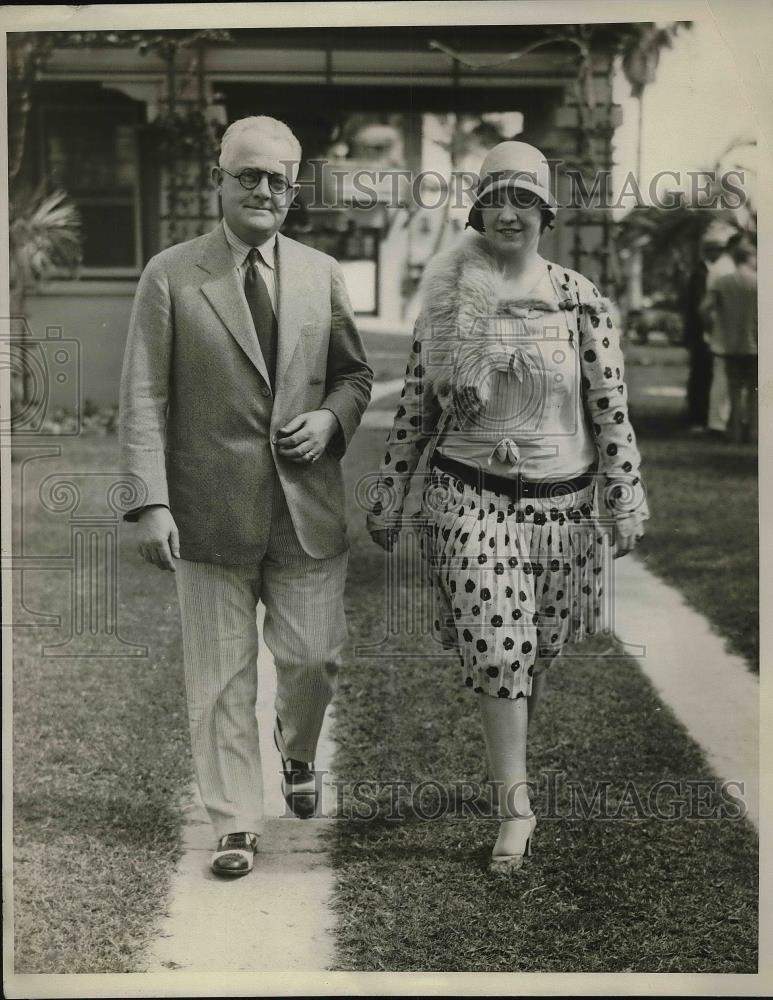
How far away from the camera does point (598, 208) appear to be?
4457 millimetres

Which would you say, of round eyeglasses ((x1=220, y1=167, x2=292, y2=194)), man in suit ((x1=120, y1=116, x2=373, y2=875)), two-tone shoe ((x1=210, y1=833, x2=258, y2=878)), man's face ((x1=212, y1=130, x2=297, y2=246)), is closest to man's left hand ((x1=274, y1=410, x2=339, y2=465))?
man in suit ((x1=120, y1=116, x2=373, y2=875))

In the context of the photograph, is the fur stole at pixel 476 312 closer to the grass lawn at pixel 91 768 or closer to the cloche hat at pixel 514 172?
the cloche hat at pixel 514 172

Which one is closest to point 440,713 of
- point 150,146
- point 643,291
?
point 643,291

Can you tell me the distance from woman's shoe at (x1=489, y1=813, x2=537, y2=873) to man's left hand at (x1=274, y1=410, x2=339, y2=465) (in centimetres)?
120

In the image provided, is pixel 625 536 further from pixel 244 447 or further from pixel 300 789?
pixel 300 789

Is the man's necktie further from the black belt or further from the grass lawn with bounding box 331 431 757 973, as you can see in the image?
the black belt

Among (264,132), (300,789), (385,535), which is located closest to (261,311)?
(264,132)

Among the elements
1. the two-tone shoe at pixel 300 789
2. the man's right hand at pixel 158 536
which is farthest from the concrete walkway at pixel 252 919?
the man's right hand at pixel 158 536

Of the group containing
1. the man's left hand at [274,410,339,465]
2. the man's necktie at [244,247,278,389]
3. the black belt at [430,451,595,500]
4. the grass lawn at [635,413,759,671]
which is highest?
the man's necktie at [244,247,278,389]

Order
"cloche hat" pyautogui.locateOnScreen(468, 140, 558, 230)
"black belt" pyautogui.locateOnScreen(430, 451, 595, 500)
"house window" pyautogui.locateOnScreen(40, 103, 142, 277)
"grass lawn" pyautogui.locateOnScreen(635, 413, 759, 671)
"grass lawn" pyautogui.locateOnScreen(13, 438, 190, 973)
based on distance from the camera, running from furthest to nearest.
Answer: "grass lawn" pyautogui.locateOnScreen(635, 413, 759, 671) < "house window" pyautogui.locateOnScreen(40, 103, 142, 277) < "grass lawn" pyautogui.locateOnScreen(13, 438, 190, 973) < "black belt" pyautogui.locateOnScreen(430, 451, 595, 500) < "cloche hat" pyautogui.locateOnScreen(468, 140, 558, 230)

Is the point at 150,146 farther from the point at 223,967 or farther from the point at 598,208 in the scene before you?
the point at 223,967

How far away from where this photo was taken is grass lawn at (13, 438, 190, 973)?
4.36 metres

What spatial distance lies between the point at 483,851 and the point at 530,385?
1355mm

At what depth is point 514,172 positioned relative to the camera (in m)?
4.12
